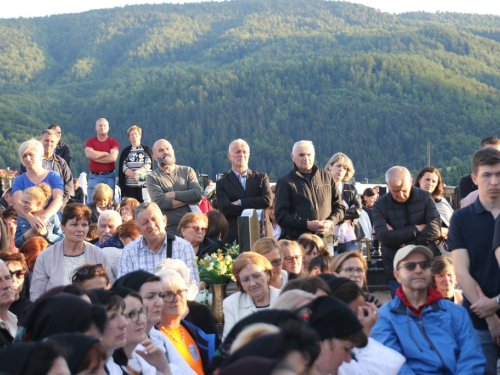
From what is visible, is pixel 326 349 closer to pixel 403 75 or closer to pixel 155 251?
pixel 155 251

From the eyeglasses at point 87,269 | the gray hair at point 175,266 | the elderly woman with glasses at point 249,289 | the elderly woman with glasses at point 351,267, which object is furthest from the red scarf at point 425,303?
the eyeglasses at point 87,269

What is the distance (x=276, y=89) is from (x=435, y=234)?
121 meters

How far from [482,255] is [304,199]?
127 inches

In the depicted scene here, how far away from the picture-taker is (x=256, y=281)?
6.68 meters

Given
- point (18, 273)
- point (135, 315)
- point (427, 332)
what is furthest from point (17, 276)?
point (427, 332)

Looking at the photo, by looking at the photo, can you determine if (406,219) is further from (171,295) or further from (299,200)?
(171,295)

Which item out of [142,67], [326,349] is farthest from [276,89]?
[326,349]

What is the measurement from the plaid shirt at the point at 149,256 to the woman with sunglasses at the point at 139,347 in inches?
102

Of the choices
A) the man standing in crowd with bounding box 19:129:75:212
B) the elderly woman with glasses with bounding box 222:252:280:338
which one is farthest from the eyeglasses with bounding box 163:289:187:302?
the man standing in crowd with bounding box 19:129:75:212

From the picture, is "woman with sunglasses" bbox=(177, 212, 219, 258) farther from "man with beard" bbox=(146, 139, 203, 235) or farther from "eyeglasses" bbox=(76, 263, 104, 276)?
"eyeglasses" bbox=(76, 263, 104, 276)

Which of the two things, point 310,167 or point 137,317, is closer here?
point 137,317

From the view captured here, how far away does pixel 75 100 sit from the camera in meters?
131

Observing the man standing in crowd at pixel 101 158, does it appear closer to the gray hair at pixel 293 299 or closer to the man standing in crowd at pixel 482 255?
the man standing in crowd at pixel 482 255

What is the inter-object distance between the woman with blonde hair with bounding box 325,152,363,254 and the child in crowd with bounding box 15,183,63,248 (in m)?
3.23
